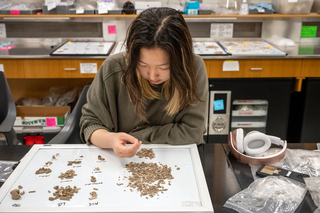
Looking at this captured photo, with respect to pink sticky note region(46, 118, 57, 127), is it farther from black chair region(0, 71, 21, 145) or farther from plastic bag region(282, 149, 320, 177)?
plastic bag region(282, 149, 320, 177)

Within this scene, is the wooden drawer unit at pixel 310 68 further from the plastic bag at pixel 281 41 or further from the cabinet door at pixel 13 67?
the cabinet door at pixel 13 67

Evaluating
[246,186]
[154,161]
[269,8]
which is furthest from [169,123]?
[269,8]

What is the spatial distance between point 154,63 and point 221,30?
1917 mm

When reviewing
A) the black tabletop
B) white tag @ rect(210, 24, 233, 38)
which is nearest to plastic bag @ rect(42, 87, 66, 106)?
white tag @ rect(210, 24, 233, 38)

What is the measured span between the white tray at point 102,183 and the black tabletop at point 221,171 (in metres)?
0.05

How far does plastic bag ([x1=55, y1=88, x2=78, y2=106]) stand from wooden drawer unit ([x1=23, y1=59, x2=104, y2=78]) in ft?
1.19

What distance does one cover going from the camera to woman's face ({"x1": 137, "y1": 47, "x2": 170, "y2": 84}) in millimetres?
899

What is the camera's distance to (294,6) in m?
2.49

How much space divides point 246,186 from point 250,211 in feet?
0.40

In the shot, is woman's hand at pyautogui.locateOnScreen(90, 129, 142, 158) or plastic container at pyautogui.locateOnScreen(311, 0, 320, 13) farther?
plastic container at pyautogui.locateOnScreen(311, 0, 320, 13)

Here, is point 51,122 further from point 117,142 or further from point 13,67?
point 117,142

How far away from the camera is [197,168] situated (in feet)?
3.01

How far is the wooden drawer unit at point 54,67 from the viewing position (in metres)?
2.24

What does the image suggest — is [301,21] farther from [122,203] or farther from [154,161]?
[122,203]
